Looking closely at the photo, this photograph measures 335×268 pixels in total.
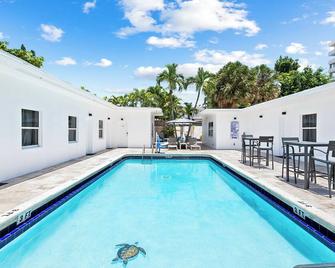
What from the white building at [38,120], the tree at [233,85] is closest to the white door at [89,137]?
the white building at [38,120]

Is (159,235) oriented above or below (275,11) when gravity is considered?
below

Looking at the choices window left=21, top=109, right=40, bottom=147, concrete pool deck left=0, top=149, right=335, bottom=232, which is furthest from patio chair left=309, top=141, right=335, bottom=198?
window left=21, top=109, right=40, bottom=147

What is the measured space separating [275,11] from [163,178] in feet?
30.1

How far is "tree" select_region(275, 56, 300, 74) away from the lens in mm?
39656

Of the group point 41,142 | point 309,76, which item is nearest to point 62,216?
point 41,142

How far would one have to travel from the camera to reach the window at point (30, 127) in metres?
7.95

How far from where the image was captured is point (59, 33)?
15.5m

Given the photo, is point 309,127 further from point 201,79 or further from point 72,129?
point 201,79

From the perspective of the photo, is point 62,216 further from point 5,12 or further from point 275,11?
point 275,11

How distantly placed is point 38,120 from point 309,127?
1031cm

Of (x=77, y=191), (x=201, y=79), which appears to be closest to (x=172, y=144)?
(x=201, y=79)

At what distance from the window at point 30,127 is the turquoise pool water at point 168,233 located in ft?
8.13

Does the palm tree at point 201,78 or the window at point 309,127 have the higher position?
the palm tree at point 201,78

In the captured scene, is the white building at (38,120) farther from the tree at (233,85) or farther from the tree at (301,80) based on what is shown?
the tree at (301,80)
